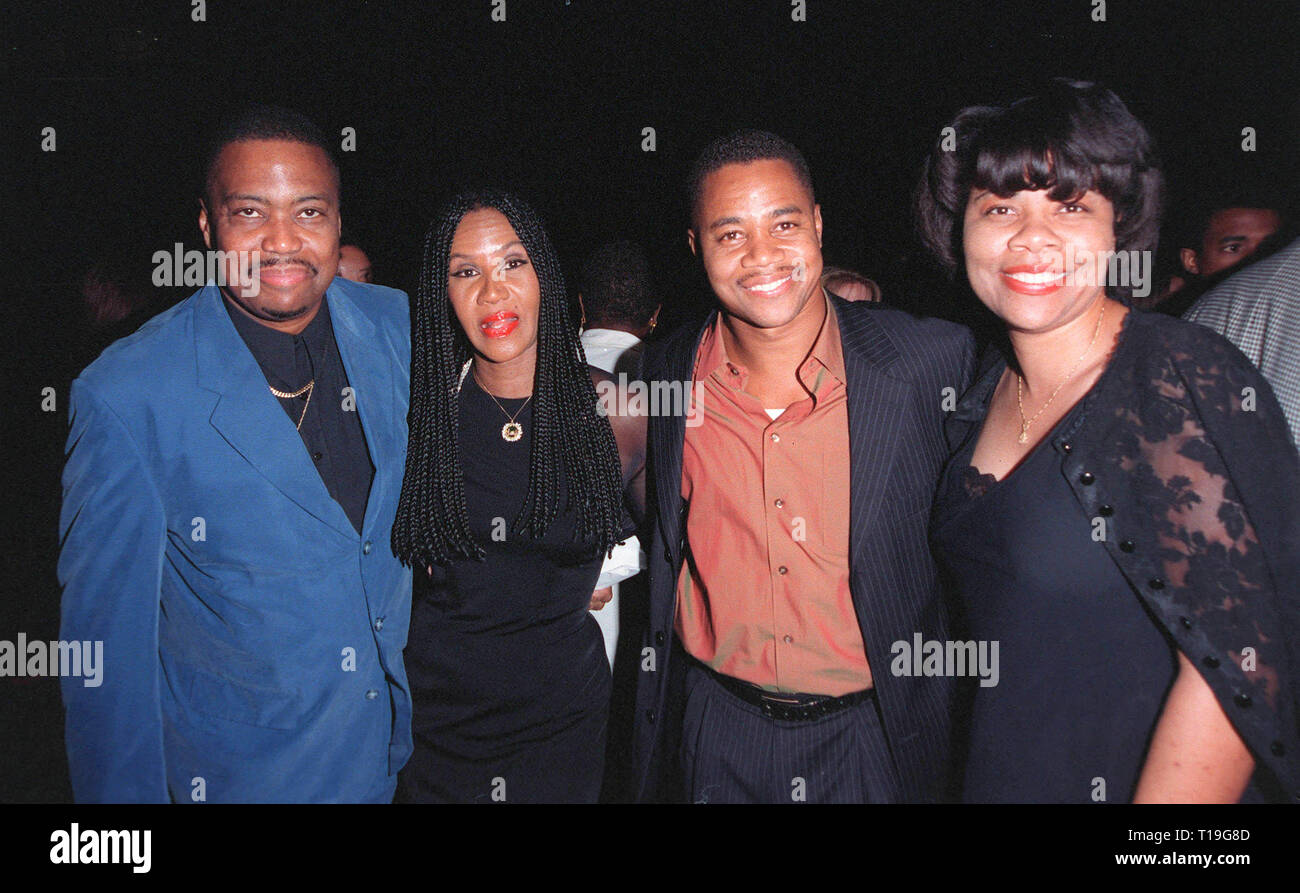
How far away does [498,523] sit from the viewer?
209cm

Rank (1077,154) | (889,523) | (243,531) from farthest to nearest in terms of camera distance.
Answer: (889,523) < (243,531) < (1077,154)

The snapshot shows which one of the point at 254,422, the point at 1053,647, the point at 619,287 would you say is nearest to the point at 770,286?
the point at 1053,647

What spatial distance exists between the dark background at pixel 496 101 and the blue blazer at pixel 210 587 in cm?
280

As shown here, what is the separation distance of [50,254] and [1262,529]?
22.1 ft

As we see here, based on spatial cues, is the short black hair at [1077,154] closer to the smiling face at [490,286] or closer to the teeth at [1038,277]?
the teeth at [1038,277]

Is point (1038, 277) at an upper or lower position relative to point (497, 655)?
upper

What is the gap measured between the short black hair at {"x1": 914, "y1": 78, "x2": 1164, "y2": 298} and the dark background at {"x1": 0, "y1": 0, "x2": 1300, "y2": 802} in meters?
2.95

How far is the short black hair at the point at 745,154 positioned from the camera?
6.48ft

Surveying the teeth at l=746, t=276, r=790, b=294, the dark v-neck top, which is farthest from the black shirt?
the teeth at l=746, t=276, r=790, b=294

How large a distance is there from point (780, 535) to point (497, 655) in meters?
0.87

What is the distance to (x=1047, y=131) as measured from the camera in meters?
1.58

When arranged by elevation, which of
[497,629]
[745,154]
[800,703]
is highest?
[745,154]

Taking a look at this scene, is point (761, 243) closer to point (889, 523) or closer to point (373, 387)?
point (889, 523)
